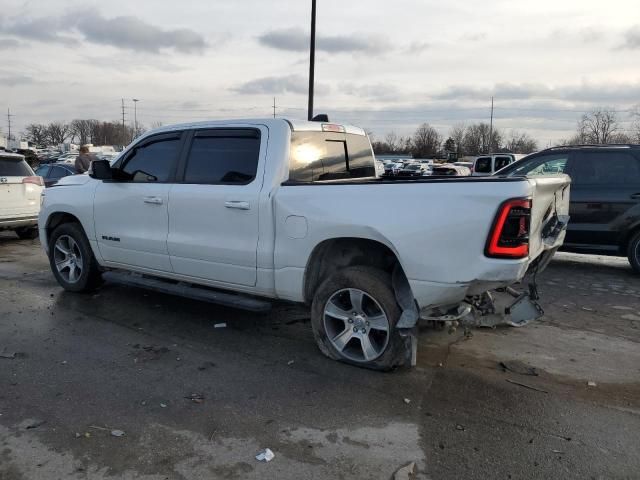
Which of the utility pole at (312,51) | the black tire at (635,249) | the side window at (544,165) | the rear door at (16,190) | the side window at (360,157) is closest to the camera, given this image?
the side window at (360,157)

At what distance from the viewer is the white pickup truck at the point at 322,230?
360 centimetres

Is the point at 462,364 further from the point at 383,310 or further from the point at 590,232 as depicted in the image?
the point at 590,232

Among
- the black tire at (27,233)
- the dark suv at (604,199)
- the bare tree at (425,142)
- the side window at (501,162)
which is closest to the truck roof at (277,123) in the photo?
the dark suv at (604,199)

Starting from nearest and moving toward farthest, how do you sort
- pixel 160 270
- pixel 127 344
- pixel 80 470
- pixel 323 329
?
pixel 80 470, pixel 323 329, pixel 127 344, pixel 160 270

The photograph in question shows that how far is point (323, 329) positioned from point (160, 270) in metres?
1.99

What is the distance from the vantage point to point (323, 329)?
4.40 m

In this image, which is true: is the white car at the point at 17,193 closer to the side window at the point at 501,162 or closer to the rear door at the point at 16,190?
the rear door at the point at 16,190

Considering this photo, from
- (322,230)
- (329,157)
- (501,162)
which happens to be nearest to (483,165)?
(501,162)

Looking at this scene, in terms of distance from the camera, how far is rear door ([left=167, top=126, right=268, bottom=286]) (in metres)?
4.64

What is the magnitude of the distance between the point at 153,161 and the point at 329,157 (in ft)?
5.95

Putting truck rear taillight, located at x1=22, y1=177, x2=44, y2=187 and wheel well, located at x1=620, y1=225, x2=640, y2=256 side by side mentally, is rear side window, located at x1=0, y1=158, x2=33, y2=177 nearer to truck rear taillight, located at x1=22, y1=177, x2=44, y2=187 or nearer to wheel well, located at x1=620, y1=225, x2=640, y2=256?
truck rear taillight, located at x1=22, y1=177, x2=44, y2=187

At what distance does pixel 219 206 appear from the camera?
4.79 m

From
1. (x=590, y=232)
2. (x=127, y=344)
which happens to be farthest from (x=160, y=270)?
(x=590, y=232)

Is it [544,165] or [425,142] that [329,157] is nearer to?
[544,165]
